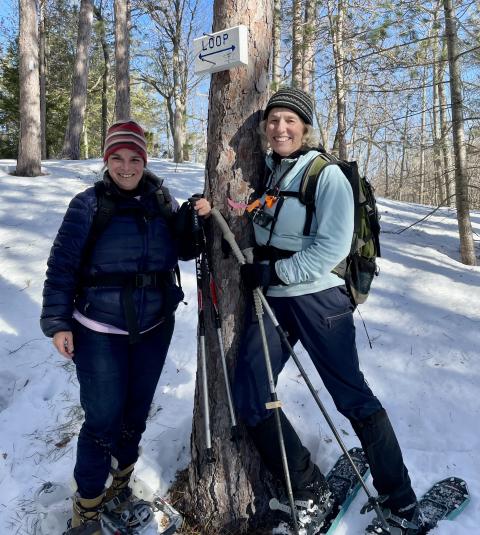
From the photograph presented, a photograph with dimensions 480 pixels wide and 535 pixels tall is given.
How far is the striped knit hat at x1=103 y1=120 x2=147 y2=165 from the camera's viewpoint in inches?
104

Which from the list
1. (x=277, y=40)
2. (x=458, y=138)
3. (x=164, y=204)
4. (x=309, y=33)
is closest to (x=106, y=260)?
(x=164, y=204)

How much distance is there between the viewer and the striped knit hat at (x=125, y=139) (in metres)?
2.65

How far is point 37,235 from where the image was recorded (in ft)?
25.3

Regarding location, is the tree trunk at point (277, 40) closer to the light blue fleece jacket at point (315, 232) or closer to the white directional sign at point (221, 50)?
the white directional sign at point (221, 50)

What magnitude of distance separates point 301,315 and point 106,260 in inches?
48.3

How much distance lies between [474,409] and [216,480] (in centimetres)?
246

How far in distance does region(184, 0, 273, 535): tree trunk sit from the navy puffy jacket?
1.45ft

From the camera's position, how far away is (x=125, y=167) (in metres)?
2.66

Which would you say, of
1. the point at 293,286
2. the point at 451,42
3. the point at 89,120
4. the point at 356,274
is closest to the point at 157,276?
the point at 293,286

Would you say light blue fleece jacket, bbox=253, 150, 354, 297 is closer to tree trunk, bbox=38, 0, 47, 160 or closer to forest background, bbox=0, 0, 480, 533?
forest background, bbox=0, 0, 480, 533

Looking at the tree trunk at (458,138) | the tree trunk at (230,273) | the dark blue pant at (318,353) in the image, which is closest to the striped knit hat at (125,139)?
the tree trunk at (230,273)

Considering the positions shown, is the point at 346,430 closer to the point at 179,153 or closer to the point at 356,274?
the point at 356,274

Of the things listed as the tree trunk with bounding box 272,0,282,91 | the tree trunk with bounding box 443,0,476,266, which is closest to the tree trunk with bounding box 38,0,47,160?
the tree trunk with bounding box 272,0,282,91

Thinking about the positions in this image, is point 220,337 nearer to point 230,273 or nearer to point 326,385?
point 230,273
